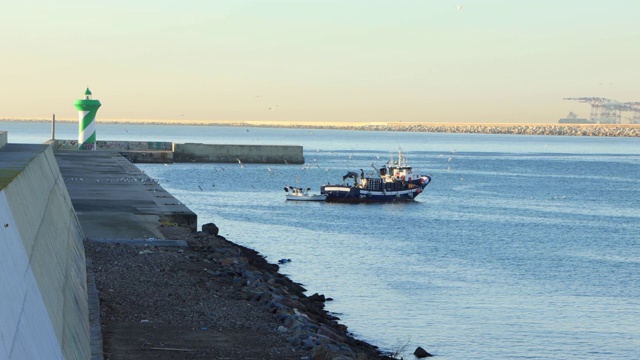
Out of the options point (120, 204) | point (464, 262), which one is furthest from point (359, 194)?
point (120, 204)

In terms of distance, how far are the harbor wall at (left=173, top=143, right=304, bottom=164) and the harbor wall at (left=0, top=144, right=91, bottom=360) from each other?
87.5 m

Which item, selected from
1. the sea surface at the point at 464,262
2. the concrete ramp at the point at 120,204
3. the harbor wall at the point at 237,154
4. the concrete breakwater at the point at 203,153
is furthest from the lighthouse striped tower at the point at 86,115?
the harbor wall at the point at 237,154

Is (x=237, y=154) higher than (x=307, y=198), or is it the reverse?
(x=237, y=154)

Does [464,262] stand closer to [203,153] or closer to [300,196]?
[300,196]

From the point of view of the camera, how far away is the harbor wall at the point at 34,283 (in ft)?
21.6

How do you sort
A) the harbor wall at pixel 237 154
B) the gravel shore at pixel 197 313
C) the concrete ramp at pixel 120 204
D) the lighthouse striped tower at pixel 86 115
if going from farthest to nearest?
the harbor wall at pixel 237 154
the lighthouse striped tower at pixel 86 115
the concrete ramp at pixel 120 204
the gravel shore at pixel 197 313

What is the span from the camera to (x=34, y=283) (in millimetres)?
8156

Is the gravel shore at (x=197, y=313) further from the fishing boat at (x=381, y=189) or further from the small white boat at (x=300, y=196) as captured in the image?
the fishing boat at (x=381, y=189)

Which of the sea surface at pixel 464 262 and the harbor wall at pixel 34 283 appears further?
the sea surface at pixel 464 262

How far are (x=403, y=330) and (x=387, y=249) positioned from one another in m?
16.0

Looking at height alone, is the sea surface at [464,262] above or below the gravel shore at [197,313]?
below

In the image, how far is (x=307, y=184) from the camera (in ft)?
261

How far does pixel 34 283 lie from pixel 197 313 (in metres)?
7.93

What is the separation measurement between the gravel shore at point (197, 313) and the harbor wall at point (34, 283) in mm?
1245
